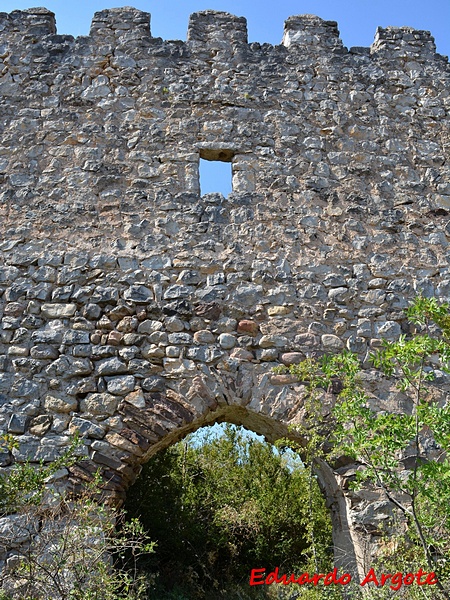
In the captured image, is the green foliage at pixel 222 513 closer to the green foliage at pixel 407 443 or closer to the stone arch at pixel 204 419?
the stone arch at pixel 204 419

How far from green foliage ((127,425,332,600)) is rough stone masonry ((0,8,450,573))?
8.48ft

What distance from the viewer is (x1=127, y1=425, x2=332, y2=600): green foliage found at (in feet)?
24.2

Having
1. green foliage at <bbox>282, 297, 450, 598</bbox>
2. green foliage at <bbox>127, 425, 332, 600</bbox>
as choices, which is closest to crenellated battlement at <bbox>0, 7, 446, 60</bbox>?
green foliage at <bbox>282, 297, 450, 598</bbox>

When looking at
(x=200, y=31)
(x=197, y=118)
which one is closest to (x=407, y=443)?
(x=197, y=118)

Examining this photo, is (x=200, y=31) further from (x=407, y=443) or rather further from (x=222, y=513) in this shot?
(x=222, y=513)

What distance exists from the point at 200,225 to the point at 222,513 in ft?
13.4

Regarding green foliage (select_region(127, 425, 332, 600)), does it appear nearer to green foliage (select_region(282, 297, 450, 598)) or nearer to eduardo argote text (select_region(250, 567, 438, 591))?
eduardo argote text (select_region(250, 567, 438, 591))

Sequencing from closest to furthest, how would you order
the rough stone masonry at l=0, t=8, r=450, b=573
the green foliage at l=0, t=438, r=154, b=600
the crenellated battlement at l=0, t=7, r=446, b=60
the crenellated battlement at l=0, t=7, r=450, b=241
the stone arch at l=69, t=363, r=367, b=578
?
the green foliage at l=0, t=438, r=154, b=600 < the stone arch at l=69, t=363, r=367, b=578 < the rough stone masonry at l=0, t=8, r=450, b=573 < the crenellated battlement at l=0, t=7, r=450, b=241 < the crenellated battlement at l=0, t=7, r=446, b=60

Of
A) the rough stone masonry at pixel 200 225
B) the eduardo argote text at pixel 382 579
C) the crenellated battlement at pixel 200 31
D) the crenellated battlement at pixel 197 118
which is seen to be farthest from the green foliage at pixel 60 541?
the crenellated battlement at pixel 200 31

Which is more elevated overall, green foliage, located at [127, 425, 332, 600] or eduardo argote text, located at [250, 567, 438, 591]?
eduardo argote text, located at [250, 567, 438, 591]

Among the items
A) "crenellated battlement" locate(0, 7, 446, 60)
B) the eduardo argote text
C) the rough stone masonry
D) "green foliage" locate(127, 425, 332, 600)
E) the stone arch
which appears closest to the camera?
the eduardo argote text

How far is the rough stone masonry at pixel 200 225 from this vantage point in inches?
186

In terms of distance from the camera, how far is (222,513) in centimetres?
802

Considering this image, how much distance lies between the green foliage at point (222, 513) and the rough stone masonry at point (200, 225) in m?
2.59
